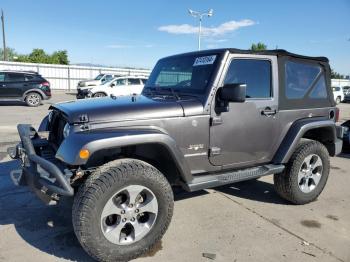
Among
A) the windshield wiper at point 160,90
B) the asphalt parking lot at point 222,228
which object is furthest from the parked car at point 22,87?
the windshield wiper at point 160,90

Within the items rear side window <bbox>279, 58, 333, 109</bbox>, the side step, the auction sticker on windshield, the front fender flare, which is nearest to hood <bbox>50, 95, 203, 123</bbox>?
the front fender flare

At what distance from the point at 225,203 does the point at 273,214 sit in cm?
63

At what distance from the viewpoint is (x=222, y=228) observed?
392 centimetres

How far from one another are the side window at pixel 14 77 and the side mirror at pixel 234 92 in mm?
15147

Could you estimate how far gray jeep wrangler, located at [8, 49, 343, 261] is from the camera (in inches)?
120

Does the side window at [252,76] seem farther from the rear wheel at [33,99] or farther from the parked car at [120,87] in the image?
the parked car at [120,87]

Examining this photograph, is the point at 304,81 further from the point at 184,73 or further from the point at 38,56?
the point at 38,56

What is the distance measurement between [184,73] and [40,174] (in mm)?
1989

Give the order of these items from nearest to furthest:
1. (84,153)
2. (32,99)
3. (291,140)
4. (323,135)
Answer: (84,153) < (291,140) < (323,135) < (32,99)

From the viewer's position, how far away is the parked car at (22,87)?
1616cm

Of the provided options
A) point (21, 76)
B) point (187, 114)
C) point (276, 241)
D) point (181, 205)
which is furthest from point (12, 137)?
point (21, 76)

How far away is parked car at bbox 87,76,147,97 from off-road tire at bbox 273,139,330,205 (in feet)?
50.2

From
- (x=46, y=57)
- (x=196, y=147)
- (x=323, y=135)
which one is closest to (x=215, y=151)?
(x=196, y=147)

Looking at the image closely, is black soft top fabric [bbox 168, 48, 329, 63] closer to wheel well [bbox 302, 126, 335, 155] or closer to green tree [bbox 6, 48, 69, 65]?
wheel well [bbox 302, 126, 335, 155]
